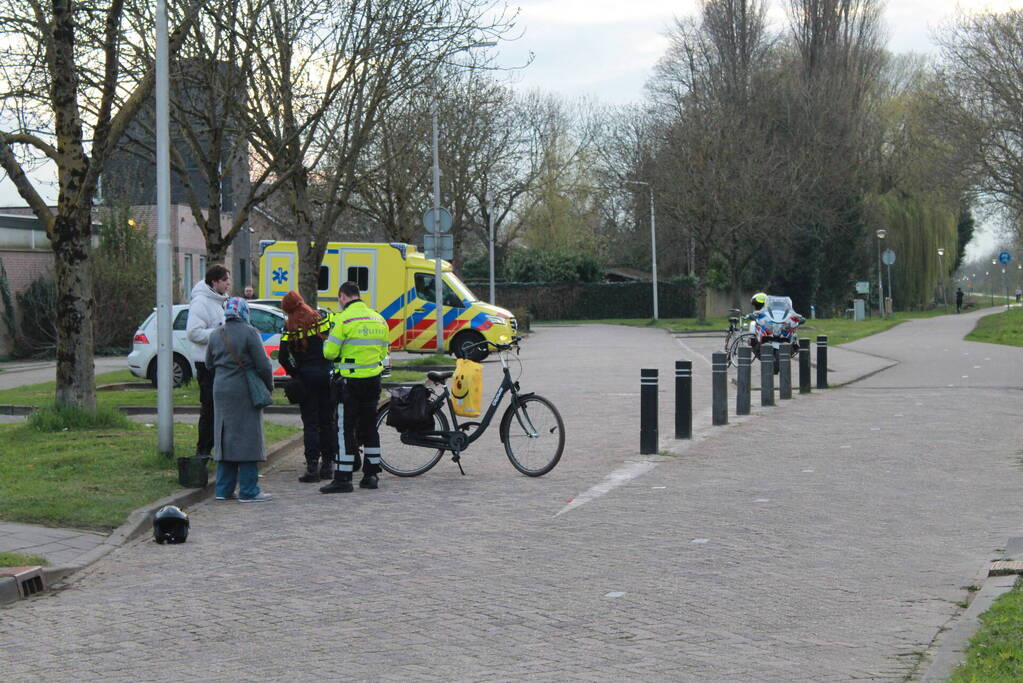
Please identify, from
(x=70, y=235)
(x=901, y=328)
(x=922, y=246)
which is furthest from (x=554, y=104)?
(x=70, y=235)

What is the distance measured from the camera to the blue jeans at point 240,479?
10.4 meters

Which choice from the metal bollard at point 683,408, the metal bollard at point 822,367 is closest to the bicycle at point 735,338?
the metal bollard at point 822,367

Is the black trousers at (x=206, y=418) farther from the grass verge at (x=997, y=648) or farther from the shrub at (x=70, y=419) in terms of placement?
the grass verge at (x=997, y=648)

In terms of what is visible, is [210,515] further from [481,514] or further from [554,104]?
[554,104]

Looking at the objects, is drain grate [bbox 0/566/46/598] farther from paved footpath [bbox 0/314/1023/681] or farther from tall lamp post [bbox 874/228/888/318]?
tall lamp post [bbox 874/228/888/318]

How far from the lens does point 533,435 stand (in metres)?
11.6

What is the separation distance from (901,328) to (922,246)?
61.2 feet

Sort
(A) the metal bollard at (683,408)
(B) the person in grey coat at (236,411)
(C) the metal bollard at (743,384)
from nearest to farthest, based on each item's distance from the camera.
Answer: (B) the person in grey coat at (236,411)
(A) the metal bollard at (683,408)
(C) the metal bollard at (743,384)

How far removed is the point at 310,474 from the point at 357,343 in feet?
4.57

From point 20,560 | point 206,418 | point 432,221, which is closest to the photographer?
point 20,560

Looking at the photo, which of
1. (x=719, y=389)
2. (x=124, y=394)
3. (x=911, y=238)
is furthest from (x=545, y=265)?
(x=719, y=389)

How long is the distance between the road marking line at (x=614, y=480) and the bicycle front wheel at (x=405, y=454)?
5.21 ft

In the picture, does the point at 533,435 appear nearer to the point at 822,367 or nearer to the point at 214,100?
the point at 214,100

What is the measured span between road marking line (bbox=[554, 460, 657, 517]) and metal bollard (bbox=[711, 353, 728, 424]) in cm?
367
